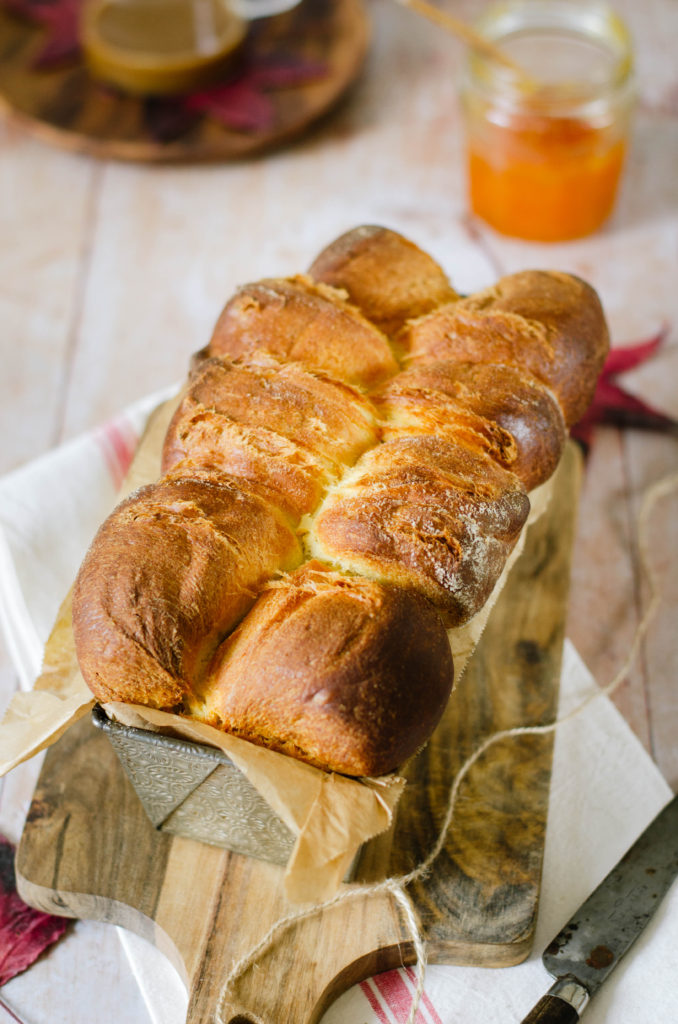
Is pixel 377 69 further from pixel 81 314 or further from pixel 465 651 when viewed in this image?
pixel 465 651

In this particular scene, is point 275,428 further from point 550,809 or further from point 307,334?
point 550,809

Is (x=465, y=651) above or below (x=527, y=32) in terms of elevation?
below

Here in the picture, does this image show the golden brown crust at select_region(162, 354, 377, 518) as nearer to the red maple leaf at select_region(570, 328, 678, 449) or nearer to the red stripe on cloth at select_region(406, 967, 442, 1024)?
the red stripe on cloth at select_region(406, 967, 442, 1024)

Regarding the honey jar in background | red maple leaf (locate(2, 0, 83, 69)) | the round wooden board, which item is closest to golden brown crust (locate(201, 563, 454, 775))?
the honey jar in background

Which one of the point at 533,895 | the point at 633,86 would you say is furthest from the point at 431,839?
the point at 633,86

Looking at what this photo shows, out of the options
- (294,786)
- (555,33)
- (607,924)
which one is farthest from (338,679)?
(555,33)

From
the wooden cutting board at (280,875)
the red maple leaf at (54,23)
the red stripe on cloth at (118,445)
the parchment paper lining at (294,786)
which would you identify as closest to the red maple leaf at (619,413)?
the wooden cutting board at (280,875)
